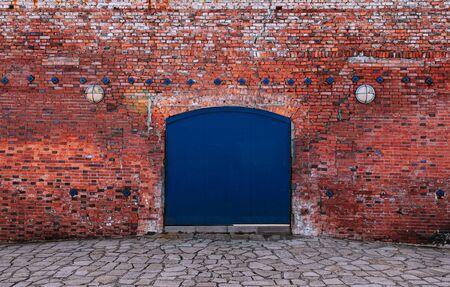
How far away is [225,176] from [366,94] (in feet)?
10.0

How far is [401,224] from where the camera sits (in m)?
6.42

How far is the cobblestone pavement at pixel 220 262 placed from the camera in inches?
179

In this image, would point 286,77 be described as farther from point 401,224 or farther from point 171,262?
point 171,262

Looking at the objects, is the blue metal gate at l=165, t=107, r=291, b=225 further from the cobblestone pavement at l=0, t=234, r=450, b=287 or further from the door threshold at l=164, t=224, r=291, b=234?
the cobblestone pavement at l=0, t=234, r=450, b=287

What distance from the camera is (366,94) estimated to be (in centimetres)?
648

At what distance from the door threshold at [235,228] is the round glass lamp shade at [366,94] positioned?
276 centimetres

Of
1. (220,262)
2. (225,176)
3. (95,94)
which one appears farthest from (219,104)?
(220,262)

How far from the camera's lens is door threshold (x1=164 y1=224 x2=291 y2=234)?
6695 millimetres

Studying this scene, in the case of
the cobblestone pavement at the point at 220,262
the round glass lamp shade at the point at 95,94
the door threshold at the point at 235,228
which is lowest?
the cobblestone pavement at the point at 220,262

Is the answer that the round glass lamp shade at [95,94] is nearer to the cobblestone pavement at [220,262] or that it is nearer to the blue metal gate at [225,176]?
the blue metal gate at [225,176]

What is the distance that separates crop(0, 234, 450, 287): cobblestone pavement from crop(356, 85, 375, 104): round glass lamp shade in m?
2.63

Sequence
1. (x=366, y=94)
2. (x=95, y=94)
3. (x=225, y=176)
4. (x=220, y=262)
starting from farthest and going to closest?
(x=225, y=176) → (x=95, y=94) → (x=366, y=94) → (x=220, y=262)

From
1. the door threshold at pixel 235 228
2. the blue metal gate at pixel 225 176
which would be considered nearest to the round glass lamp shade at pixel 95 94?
the blue metal gate at pixel 225 176

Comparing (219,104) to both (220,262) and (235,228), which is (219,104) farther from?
(220,262)
